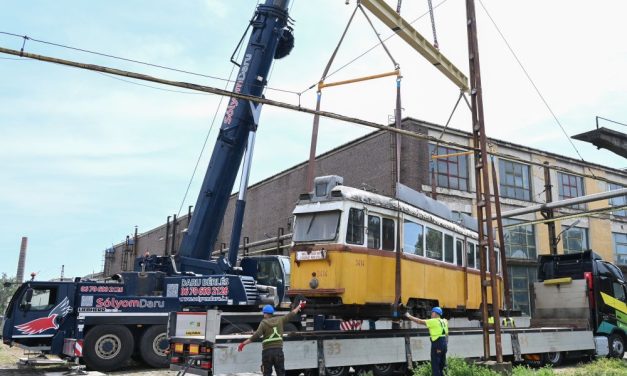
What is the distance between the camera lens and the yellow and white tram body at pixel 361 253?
1001cm

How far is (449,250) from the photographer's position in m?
12.9

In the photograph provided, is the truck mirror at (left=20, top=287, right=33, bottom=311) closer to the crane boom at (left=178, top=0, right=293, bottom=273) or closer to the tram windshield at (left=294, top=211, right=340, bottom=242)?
the crane boom at (left=178, top=0, right=293, bottom=273)

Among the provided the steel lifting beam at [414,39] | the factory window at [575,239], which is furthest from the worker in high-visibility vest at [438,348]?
the factory window at [575,239]

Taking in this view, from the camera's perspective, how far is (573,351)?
50.0ft

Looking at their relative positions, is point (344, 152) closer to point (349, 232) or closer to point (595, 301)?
point (595, 301)

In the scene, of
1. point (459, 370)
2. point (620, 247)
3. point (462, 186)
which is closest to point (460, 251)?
point (459, 370)

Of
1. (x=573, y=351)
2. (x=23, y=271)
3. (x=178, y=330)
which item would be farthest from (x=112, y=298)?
(x=23, y=271)

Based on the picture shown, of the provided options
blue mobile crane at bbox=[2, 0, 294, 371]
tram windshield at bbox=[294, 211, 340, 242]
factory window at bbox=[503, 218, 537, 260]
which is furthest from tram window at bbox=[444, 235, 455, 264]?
factory window at bbox=[503, 218, 537, 260]

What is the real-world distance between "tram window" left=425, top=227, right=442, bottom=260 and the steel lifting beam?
6.01 meters

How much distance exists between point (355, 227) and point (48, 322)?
28.8 feet

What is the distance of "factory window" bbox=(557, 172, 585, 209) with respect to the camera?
3266 centimetres

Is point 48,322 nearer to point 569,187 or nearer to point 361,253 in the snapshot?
point 361,253

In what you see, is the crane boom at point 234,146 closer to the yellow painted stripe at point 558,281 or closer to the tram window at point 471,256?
the tram window at point 471,256

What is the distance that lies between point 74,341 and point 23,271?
6230 centimetres
